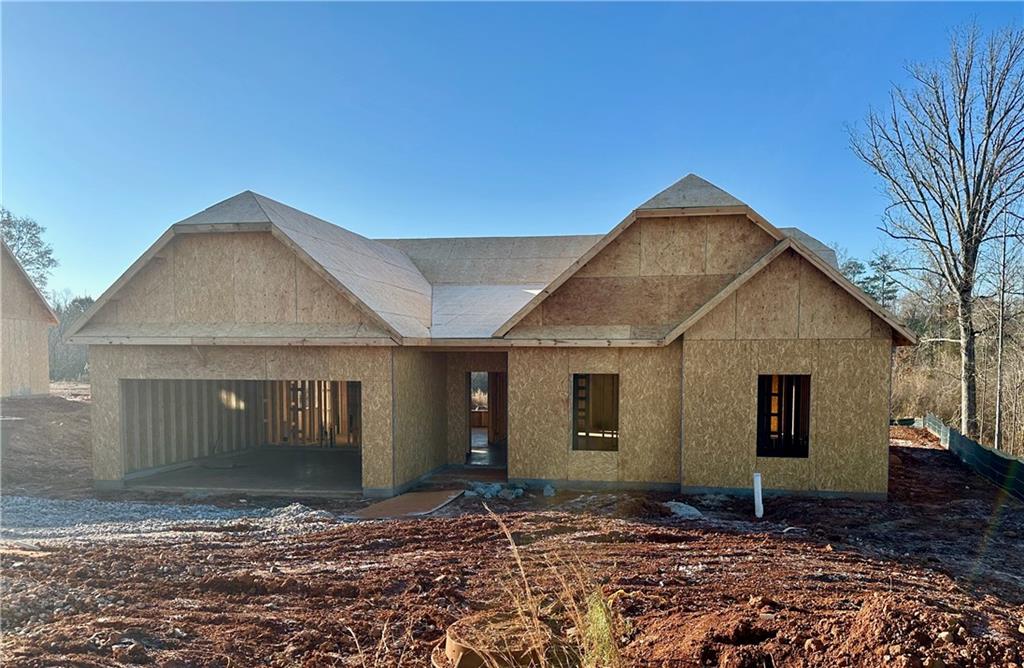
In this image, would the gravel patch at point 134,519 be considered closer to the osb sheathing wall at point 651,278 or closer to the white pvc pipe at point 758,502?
the osb sheathing wall at point 651,278

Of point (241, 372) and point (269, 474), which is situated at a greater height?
point (241, 372)

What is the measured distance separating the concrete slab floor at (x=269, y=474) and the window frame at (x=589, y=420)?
13.8ft

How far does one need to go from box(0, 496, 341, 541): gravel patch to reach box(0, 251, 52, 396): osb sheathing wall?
1190 centimetres

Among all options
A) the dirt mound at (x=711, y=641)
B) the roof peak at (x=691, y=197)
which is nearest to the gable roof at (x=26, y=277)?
the roof peak at (x=691, y=197)

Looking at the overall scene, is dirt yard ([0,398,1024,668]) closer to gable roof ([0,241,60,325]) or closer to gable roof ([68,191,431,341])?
gable roof ([68,191,431,341])

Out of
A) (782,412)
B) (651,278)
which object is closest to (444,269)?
(651,278)

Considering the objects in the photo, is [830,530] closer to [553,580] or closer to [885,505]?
[885,505]

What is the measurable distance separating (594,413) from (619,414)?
1.27 m

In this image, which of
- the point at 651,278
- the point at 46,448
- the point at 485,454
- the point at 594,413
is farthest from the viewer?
the point at 46,448

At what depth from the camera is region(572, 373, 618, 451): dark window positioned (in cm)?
1123

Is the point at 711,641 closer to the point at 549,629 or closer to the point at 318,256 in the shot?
the point at 549,629

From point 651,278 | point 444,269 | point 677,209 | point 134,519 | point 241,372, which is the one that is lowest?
point 134,519

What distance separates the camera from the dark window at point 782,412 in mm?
10984

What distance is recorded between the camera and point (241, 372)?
1076cm
